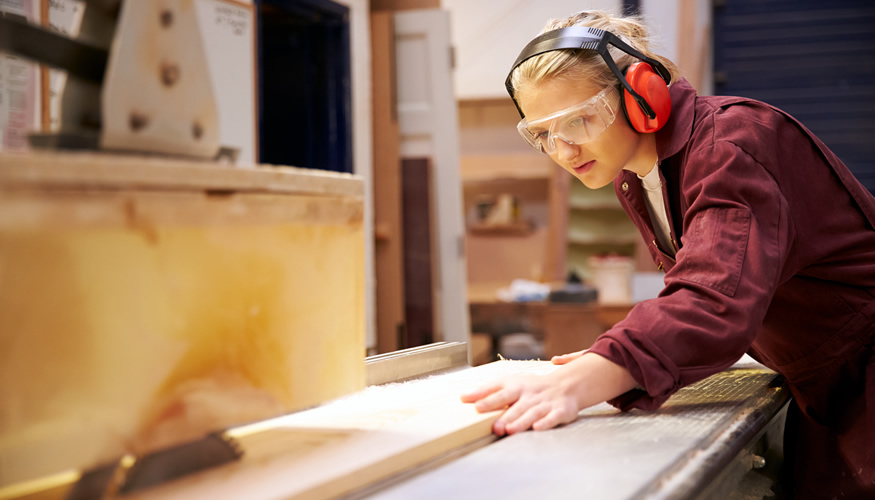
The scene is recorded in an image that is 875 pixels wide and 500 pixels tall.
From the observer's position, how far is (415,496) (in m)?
0.69

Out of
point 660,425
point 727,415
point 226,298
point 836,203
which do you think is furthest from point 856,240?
point 226,298

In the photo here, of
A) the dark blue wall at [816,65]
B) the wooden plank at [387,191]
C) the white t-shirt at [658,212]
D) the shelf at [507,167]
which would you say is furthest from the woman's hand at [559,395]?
the shelf at [507,167]

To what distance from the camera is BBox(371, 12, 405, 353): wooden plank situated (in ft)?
13.1

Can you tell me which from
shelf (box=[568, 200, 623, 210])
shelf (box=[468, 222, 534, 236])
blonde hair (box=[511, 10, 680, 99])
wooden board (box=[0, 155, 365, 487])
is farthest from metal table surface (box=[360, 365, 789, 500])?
shelf (box=[468, 222, 534, 236])

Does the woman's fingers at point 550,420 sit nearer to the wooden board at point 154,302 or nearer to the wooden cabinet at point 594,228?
the wooden board at point 154,302

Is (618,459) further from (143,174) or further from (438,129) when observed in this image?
(438,129)

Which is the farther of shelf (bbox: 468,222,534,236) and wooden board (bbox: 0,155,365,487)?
shelf (bbox: 468,222,534,236)

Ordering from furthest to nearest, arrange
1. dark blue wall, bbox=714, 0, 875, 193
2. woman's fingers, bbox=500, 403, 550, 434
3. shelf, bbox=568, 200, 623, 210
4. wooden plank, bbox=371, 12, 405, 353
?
1. shelf, bbox=568, 200, 623, 210
2. dark blue wall, bbox=714, 0, 875, 193
3. wooden plank, bbox=371, 12, 405, 353
4. woman's fingers, bbox=500, 403, 550, 434

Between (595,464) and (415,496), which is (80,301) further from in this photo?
(595,464)

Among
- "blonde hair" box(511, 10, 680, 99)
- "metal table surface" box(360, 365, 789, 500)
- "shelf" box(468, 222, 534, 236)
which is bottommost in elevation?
"metal table surface" box(360, 365, 789, 500)

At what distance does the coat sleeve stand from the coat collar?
0.14 m

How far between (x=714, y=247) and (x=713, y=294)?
8 cm

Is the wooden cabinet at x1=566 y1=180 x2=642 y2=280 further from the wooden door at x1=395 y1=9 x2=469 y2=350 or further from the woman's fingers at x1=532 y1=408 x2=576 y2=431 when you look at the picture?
the woman's fingers at x1=532 y1=408 x2=576 y2=431

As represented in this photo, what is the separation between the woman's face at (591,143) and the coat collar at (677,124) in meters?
0.07
